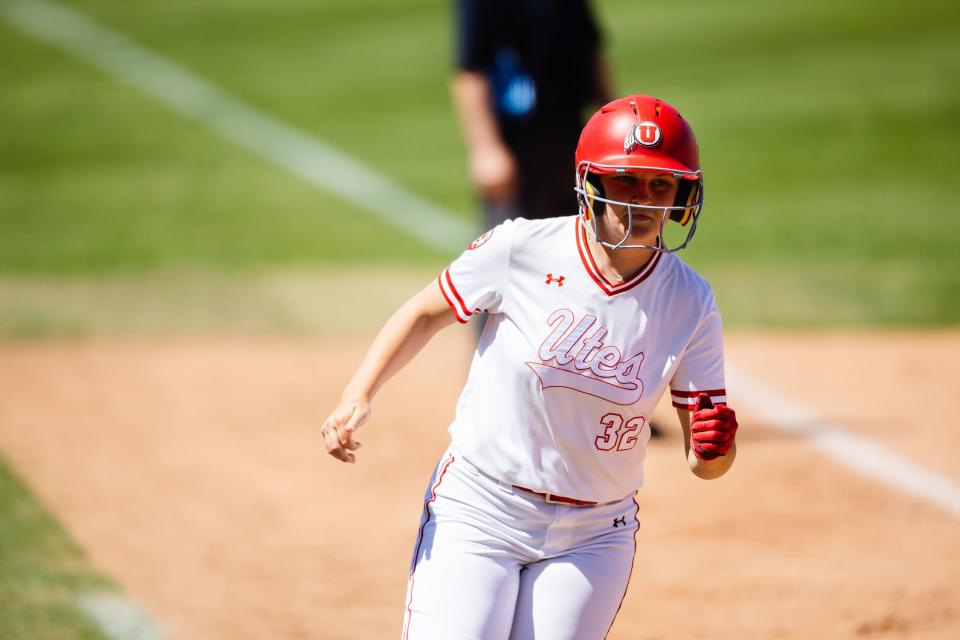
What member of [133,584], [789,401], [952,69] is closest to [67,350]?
[133,584]

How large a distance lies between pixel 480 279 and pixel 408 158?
11802 mm

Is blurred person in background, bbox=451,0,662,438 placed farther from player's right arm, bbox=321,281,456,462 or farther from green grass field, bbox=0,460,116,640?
player's right arm, bbox=321,281,456,462

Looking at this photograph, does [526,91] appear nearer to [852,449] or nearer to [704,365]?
[852,449]

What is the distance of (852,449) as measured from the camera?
7.04 m

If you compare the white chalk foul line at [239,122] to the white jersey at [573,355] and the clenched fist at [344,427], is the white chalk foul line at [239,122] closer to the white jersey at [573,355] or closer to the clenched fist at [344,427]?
the white jersey at [573,355]

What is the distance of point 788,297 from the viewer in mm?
10078

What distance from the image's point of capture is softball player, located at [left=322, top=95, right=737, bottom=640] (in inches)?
138

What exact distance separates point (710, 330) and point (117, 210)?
10.7m

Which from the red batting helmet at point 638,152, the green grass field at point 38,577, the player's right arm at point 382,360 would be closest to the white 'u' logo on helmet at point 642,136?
the red batting helmet at point 638,152

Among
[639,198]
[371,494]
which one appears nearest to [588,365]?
[639,198]

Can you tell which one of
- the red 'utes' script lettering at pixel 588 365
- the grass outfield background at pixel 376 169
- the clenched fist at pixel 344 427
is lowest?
the clenched fist at pixel 344 427

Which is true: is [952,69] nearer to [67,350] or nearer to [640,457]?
[67,350]

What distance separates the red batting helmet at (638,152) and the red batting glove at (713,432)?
0.48 metres

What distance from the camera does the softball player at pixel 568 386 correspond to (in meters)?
3.49
